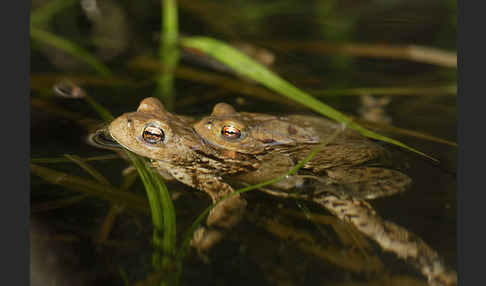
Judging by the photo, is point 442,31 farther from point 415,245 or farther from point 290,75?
point 415,245

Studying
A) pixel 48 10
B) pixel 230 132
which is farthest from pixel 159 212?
pixel 48 10

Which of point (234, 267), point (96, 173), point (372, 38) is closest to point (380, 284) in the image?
point (234, 267)

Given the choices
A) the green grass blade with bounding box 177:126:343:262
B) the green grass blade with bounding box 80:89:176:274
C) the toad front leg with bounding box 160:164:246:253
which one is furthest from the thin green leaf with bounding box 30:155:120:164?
the green grass blade with bounding box 177:126:343:262

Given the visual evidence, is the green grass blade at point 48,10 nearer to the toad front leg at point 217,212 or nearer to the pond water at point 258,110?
the pond water at point 258,110

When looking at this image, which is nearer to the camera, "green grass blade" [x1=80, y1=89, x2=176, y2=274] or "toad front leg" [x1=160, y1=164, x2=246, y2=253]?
"green grass blade" [x1=80, y1=89, x2=176, y2=274]

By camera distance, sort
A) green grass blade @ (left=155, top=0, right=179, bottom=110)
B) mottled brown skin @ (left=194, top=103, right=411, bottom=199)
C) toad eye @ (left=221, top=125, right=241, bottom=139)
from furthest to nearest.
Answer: green grass blade @ (left=155, top=0, right=179, bottom=110) → toad eye @ (left=221, top=125, right=241, bottom=139) → mottled brown skin @ (left=194, top=103, right=411, bottom=199)

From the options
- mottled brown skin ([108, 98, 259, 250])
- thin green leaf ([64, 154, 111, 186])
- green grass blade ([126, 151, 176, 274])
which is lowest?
green grass blade ([126, 151, 176, 274])

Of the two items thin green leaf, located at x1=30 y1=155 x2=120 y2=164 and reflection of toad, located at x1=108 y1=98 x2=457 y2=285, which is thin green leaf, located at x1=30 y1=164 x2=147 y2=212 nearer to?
thin green leaf, located at x1=30 y1=155 x2=120 y2=164

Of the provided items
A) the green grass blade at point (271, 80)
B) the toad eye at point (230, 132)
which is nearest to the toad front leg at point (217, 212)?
the toad eye at point (230, 132)
